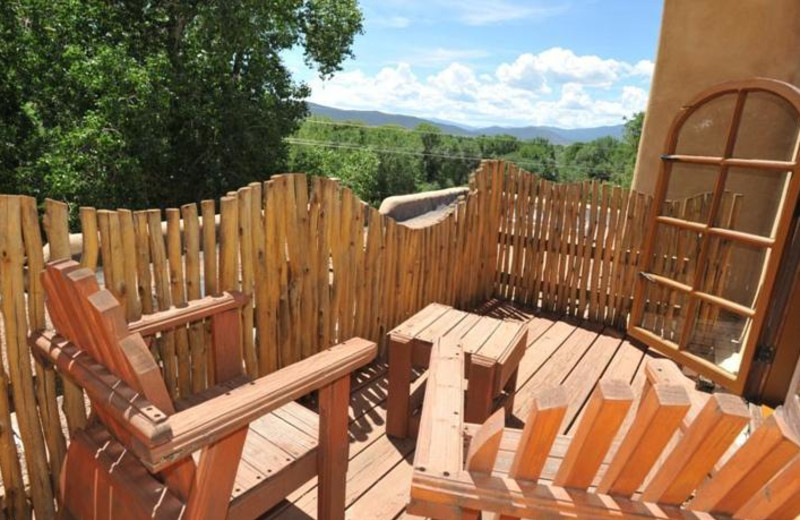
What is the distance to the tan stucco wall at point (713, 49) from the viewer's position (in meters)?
→ 4.07

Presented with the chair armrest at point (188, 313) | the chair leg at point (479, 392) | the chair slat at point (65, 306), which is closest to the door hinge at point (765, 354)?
the chair leg at point (479, 392)

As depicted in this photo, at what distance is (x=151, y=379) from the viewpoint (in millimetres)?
1245

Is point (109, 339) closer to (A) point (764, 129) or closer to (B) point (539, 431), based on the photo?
(B) point (539, 431)

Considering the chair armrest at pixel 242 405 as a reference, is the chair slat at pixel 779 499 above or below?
above

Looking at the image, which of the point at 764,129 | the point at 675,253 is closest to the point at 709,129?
the point at 764,129

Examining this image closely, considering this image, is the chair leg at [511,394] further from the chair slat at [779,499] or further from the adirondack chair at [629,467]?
the chair slat at [779,499]

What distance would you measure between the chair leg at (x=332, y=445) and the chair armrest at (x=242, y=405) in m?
0.10

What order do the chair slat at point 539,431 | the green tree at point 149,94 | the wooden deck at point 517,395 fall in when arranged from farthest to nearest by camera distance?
the green tree at point 149,94 → the wooden deck at point 517,395 → the chair slat at point 539,431

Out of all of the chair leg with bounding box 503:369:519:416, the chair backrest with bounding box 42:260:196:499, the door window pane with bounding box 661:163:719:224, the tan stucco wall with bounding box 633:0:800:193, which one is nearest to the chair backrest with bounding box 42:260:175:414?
the chair backrest with bounding box 42:260:196:499

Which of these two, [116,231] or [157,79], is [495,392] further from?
[157,79]

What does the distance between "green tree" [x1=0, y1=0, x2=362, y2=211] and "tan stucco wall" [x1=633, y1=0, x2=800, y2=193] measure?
9219mm

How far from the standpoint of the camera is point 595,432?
3.47ft

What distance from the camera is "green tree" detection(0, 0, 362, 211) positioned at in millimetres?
9266

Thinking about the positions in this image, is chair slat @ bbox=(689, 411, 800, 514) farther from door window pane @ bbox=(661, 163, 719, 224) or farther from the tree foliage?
the tree foliage
